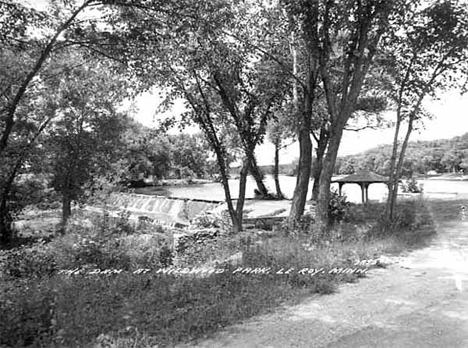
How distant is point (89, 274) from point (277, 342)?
3.74 metres

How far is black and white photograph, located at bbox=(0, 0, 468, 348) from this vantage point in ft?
12.4

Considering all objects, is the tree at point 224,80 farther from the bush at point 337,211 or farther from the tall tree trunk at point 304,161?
the bush at point 337,211

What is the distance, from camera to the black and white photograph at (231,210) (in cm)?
378

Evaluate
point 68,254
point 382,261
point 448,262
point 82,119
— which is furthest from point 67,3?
point 82,119

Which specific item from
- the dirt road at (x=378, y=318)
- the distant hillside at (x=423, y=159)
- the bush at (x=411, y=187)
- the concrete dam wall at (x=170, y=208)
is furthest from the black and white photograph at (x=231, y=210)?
the distant hillside at (x=423, y=159)

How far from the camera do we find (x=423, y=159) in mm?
29094

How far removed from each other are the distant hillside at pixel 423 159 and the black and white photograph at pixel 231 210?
7334mm

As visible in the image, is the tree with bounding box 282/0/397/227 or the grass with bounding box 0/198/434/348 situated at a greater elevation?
the tree with bounding box 282/0/397/227

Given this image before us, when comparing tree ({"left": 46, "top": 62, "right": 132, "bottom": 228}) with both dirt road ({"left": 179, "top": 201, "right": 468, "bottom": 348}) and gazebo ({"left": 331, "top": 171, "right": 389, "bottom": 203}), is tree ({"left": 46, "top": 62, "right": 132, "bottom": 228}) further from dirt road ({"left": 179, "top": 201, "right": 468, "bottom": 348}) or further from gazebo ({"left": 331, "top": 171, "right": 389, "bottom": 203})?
dirt road ({"left": 179, "top": 201, "right": 468, "bottom": 348})

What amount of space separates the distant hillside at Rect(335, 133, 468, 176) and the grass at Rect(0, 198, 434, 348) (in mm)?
16730

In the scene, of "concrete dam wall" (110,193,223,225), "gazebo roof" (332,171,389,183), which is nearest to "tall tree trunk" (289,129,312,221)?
"gazebo roof" (332,171,389,183)

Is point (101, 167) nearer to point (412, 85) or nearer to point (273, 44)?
point (273, 44)

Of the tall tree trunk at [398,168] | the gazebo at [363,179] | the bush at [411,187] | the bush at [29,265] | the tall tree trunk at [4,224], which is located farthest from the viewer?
the bush at [411,187]

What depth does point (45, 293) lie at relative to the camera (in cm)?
454
